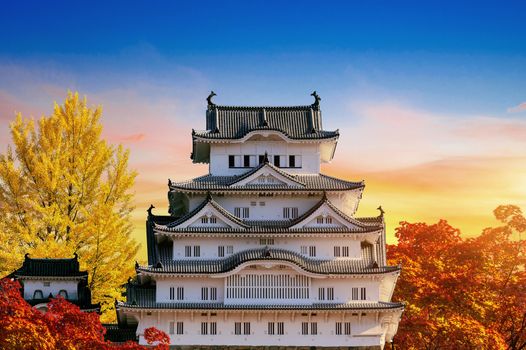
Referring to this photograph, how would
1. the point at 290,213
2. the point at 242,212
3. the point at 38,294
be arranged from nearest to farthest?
the point at 38,294 → the point at 242,212 → the point at 290,213

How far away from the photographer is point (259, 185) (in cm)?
4756

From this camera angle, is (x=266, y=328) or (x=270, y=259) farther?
(x=266, y=328)

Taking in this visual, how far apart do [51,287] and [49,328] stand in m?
14.9

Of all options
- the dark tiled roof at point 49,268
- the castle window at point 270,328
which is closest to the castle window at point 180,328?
the castle window at point 270,328

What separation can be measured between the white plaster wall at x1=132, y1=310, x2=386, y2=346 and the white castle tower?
0.06 metres

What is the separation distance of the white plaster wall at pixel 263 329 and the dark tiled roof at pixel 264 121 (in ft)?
38.0

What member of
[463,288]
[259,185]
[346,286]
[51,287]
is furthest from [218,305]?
[463,288]

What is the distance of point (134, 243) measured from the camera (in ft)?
186

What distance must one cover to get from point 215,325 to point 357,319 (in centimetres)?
837

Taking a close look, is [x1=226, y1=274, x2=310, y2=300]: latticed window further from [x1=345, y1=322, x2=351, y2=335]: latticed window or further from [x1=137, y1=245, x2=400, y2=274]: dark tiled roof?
[x1=345, y1=322, x2=351, y2=335]: latticed window

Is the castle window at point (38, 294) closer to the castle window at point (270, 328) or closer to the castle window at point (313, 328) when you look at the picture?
the castle window at point (270, 328)

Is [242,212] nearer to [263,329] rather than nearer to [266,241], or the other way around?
[266,241]

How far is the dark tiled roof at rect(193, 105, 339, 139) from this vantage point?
1965 inches

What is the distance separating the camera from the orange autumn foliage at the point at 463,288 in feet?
152
